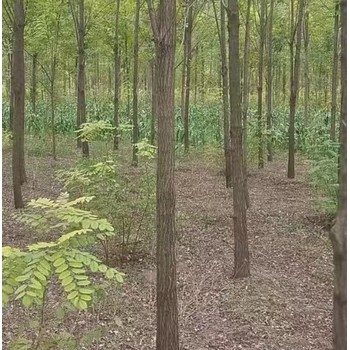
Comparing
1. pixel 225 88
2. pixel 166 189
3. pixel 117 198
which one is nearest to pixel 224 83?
pixel 225 88

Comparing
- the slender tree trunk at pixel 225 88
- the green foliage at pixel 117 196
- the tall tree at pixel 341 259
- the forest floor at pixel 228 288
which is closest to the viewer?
the tall tree at pixel 341 259

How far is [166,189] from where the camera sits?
3.86 meters

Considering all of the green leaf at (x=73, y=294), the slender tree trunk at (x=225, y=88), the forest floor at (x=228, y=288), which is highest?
the slender tree trunk at (x=225, y=88)

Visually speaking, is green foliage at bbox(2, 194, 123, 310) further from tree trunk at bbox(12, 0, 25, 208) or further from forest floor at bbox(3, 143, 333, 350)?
tree trunk at bbox(12, 0, 25, 208)

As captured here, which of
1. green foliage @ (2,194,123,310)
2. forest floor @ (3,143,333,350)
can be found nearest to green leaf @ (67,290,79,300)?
green foliage @ (2,194,123,310)

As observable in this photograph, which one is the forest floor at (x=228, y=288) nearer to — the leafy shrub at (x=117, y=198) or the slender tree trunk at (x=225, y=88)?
the leafy shrub at (x=117, y=198)

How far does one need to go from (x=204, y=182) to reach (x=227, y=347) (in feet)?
26.8

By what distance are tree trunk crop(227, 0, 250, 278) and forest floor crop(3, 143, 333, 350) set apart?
0.32m

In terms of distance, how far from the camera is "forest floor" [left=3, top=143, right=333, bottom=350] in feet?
16.3

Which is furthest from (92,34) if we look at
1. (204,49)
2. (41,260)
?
(41,260)

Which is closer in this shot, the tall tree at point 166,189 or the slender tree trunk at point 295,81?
the tall tree at point 166,189

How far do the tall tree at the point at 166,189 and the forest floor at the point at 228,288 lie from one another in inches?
17.4

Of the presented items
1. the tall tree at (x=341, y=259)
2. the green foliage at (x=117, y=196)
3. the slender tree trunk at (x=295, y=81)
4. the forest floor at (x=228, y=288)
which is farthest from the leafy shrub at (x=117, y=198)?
the slender tree trunk at (x=295, y=81)

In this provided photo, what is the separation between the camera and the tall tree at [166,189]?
12.2 ft
